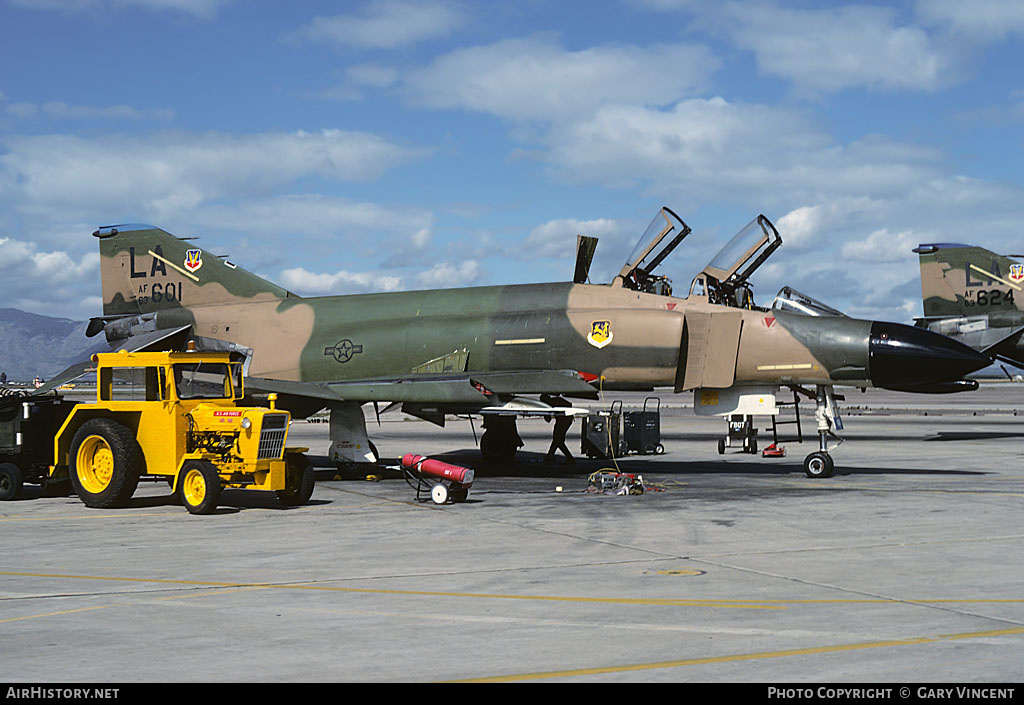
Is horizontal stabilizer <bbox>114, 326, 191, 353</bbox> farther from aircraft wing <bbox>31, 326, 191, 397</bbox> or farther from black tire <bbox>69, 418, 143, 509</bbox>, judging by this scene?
black tire <bbox>69, 418, 143, 509</bbox>

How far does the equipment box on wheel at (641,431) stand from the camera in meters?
23.8

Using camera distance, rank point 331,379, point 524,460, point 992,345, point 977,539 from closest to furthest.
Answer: point 977,539 → point 331,379 → point 524,460 → point 992,345

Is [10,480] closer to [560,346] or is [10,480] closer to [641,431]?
[560,346]

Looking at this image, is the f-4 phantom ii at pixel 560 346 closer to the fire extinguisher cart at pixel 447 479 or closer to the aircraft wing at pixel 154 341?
the aircraft wing at pixel 154 341

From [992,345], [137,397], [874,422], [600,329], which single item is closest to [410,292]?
[600,329]

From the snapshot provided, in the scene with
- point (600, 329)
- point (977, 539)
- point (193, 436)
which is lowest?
point (977, 539)

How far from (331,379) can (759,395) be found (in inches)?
344

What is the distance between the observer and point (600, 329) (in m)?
18.6

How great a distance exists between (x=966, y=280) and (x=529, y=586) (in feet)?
98.0

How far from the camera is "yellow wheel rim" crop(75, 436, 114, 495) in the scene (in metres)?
15.1

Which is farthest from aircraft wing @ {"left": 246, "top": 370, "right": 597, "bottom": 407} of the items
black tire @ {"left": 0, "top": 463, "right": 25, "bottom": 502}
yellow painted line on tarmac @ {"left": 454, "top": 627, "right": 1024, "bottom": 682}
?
yellow painted line on tarmac @ {"left": 454, "top": 627, "right": 1024, "bottom": 682}

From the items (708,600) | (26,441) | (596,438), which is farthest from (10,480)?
(708,600)

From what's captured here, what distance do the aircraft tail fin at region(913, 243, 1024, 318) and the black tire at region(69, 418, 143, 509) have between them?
28509 mm
